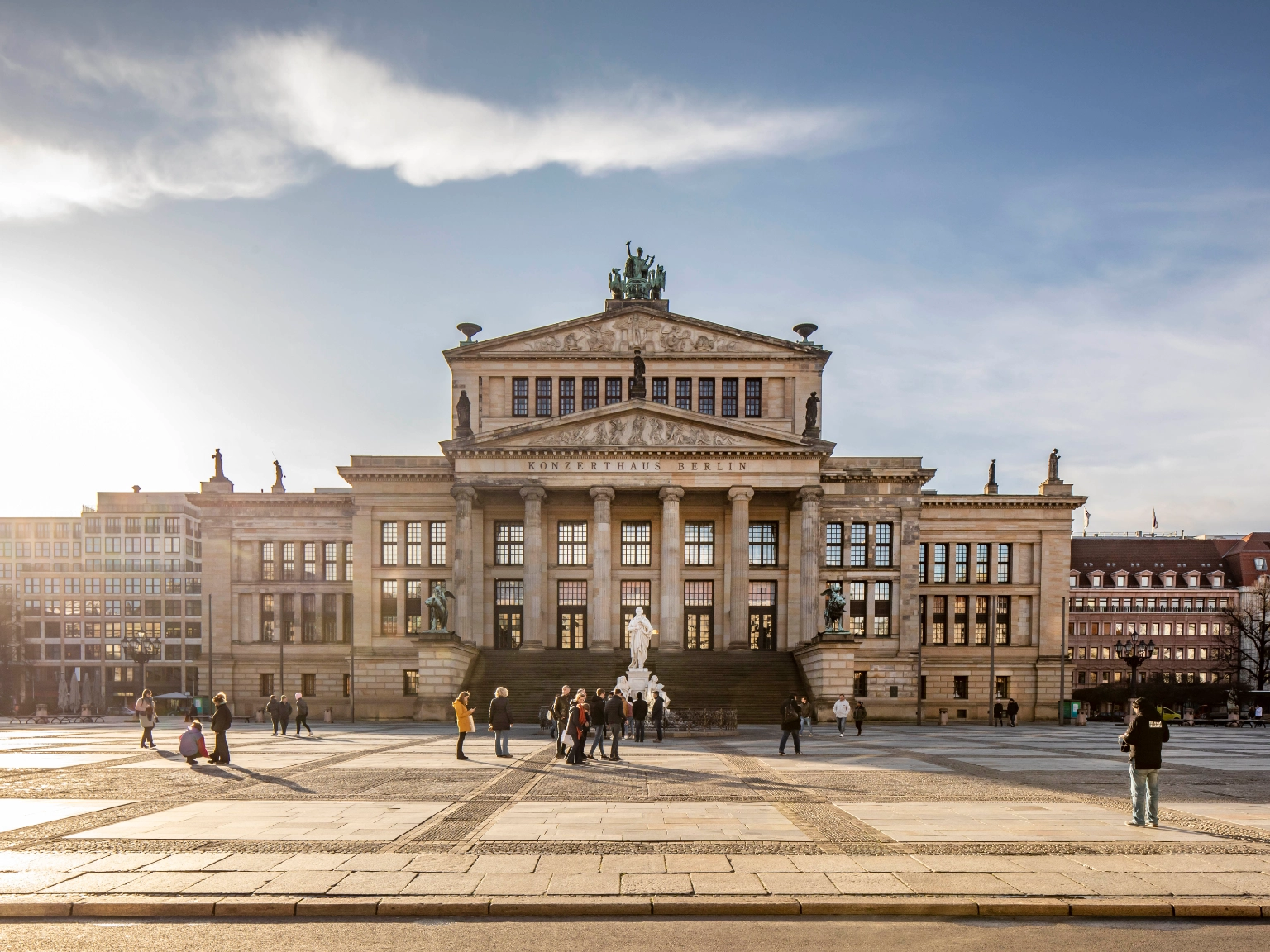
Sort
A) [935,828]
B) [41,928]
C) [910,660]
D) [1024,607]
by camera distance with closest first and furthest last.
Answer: [41,928] → [935,828] → [910,660] → [1024,607]

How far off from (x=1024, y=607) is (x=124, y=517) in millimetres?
99570

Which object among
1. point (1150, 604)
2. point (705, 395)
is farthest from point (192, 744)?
point (1150, 604)

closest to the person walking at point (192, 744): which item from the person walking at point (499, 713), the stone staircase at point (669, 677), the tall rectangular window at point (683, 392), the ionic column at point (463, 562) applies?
the person walking at point (499, 713)

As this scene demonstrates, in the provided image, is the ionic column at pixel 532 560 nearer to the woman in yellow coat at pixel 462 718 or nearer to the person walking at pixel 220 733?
the woman in yellow coat at pixel 462 718

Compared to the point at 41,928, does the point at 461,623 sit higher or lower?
lower

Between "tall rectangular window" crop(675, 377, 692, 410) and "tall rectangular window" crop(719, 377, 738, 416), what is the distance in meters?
2.14

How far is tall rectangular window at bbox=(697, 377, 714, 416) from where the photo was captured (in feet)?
198

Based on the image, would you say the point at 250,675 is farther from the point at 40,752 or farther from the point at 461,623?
the point at 40,752

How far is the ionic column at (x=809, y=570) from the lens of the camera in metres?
54.1

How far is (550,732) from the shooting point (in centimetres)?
3453

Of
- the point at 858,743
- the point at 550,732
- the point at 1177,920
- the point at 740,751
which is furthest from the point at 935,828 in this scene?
the point at 550,732

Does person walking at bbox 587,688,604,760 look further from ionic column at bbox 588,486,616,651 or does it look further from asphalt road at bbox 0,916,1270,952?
ionic column at bbox 588,486,616,651

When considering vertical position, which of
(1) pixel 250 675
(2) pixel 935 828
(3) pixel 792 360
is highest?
(3) pixel 792 360

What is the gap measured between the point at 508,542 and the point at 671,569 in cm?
1209
